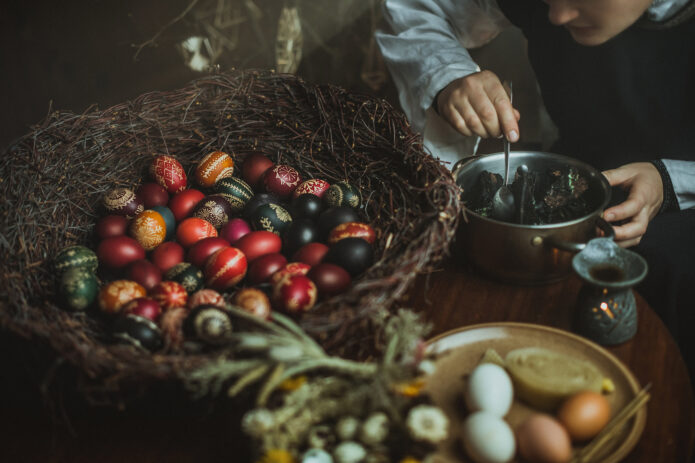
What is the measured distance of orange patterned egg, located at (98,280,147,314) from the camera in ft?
2.66

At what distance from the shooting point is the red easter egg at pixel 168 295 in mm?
815

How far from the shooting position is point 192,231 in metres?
1.00

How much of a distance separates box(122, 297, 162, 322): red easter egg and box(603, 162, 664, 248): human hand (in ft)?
2.81

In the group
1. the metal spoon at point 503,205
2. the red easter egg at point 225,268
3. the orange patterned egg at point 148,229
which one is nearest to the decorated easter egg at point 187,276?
the red easter egg at point 225,268

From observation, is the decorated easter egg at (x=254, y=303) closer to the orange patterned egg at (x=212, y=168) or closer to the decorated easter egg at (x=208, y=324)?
the decorated easter egg at (x=208, y=324)

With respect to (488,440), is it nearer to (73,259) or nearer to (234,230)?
(234,230)

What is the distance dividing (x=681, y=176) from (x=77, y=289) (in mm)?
1283

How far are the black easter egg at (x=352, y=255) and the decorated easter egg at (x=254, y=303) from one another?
0.14 metres

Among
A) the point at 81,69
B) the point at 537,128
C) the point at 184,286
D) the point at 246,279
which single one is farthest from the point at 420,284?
the point at 81,69

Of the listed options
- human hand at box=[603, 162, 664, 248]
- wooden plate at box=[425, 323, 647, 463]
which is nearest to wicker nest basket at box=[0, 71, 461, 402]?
wooden plate at box=[425, 323, 647, 463]

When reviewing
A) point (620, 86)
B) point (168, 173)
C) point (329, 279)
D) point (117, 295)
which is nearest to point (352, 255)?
point (329, 279)

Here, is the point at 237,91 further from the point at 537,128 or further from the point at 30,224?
the point at 537,128

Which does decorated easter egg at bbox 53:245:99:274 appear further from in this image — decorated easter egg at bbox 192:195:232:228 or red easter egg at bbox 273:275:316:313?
red easter egg at bbox 273:275:316:313

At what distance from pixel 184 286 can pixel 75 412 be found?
25 cm
